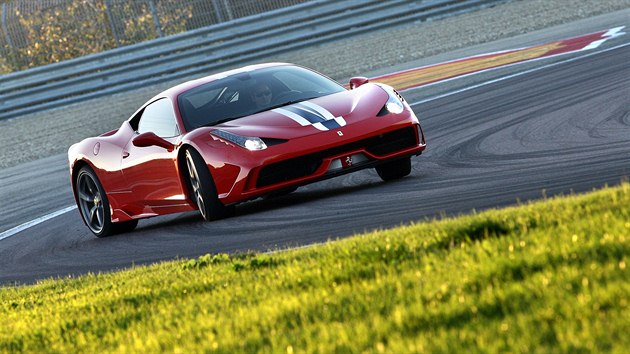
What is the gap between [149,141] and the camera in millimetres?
10523

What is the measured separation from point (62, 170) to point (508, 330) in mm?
13780

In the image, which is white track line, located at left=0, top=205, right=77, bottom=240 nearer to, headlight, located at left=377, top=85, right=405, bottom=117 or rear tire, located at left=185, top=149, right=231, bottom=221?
rear tire, located at left=185, top=149, right=231, bottom=221

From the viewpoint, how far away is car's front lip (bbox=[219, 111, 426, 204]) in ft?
30.9

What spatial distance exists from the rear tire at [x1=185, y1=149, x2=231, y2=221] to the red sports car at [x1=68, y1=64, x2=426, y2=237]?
0.04 ft

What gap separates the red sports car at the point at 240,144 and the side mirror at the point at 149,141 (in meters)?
0.01

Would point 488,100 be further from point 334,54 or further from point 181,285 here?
point 334,54

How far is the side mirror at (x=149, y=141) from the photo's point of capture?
10.4 meters

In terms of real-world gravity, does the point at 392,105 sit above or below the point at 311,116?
below

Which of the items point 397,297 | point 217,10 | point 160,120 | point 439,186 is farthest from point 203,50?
point 397,297

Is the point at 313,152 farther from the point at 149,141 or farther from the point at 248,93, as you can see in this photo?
the point at 149,141

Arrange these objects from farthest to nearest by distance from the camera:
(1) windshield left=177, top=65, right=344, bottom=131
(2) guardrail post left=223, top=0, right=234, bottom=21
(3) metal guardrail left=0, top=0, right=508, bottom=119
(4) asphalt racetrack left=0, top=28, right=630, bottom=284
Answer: (2) guardrail post left=223, top=0, right=234, bottom=21 → (3) metal guardrail left=0, top=0, right=508, bottom=119 → (1) windshield left=177, top=65, right=344, bottom=131 → (4) asphalt racetrack left=0, top=28, right=630, bottom=284

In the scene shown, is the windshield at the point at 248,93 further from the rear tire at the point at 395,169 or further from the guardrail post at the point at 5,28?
the guardrail post at the point at 5,28

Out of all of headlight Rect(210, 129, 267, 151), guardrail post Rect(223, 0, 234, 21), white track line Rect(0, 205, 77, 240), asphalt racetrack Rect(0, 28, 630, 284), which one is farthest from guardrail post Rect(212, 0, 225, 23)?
→ headlight Rect(210, 129, 267, 151)

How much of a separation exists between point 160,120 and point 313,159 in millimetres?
1944
